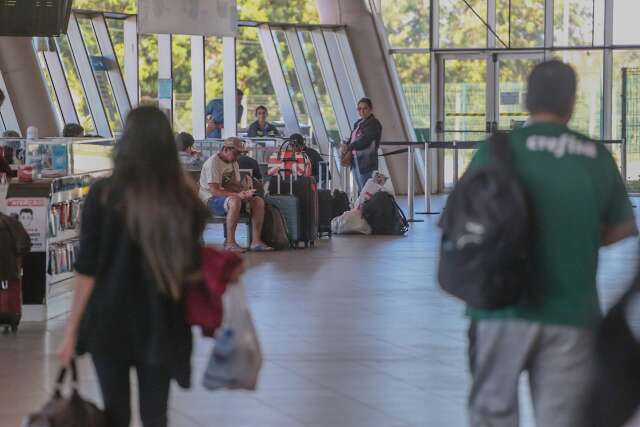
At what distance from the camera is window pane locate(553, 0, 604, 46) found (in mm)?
24891

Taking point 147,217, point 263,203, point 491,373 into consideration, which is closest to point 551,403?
point 491,373

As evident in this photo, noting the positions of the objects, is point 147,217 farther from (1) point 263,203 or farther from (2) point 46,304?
(1) point 263,203

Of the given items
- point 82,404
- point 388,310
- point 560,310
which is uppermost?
point 560,310

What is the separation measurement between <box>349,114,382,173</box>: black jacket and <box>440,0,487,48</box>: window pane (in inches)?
314

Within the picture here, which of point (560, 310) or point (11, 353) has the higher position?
point (560, 310)

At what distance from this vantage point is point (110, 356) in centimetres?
402

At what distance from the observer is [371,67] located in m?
25.3

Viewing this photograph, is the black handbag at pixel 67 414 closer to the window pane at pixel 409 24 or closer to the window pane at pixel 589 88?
the window pane at pixel 589 88

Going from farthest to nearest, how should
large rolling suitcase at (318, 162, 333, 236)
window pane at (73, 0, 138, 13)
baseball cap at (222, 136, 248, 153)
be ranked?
window pane at (73, 0, 138, 13) → large rolling suitcase at (318, 162, 333, 236) → baseball cap at (222, 136, 248, 153)

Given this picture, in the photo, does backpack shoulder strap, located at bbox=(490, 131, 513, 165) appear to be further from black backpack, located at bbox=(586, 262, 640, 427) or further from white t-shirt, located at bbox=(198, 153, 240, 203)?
white t-shirt, located at bbox=(198, 153, 240, 203)

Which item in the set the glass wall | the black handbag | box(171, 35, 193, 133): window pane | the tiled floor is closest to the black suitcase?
the tiled floor

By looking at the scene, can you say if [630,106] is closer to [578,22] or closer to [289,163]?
[578,22]

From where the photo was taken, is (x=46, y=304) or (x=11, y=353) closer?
(x=11, y=353)

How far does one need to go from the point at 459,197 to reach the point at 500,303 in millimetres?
312
